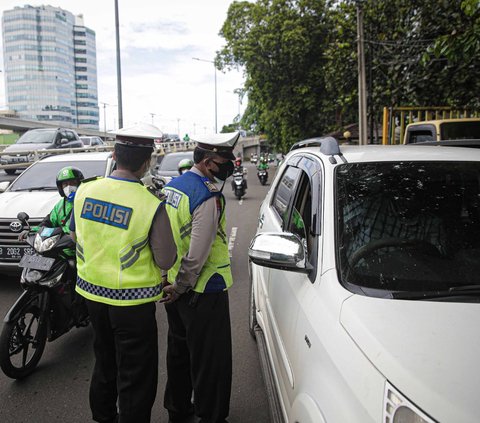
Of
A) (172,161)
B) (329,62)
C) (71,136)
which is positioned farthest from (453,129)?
(71,136)

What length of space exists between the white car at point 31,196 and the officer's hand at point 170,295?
141 inches

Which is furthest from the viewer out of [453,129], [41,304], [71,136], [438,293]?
[71,136]

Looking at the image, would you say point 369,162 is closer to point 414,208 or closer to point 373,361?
point 414,208

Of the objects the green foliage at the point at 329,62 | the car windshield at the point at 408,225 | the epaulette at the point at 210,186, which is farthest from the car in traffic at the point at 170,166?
the car windshield at the point at 408,225

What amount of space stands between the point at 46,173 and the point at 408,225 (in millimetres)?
6243

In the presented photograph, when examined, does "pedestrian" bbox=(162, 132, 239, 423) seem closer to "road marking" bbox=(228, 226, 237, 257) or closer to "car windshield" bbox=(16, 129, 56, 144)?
"road marking" bbox=(228, 226, 237, 257)

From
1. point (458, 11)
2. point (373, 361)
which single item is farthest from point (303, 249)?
point (458, 11)

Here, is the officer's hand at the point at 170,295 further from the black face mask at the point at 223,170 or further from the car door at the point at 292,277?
the black face mask at the point at 223,170

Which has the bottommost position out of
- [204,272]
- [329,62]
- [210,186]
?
[204,272]

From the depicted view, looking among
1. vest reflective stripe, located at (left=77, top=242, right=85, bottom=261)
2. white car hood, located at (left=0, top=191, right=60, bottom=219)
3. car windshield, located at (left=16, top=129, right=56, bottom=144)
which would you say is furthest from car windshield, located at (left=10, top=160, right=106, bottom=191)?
car windshield, located at (left=16, top=129, right=56, bottom=144)

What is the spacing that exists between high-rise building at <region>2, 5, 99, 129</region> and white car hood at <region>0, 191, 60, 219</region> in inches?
4723

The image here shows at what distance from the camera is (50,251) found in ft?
12.1

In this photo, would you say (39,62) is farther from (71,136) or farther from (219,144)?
(219,144)

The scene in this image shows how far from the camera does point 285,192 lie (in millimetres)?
3340
